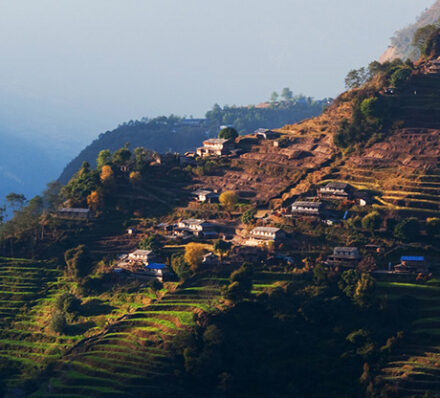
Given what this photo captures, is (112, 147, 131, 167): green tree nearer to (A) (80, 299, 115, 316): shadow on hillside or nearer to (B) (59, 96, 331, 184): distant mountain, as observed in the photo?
(A) (80, 299, 115, 316): shadow on hillside

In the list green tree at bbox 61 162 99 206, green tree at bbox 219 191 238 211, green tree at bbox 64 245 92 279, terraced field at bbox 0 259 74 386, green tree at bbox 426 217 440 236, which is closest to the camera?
terraced field at bbox 0 259 74 386

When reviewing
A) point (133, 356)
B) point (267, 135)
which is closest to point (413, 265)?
point (133, 356)

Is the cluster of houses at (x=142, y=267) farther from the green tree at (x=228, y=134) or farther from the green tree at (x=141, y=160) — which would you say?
the green tree at (x=228, y=134)

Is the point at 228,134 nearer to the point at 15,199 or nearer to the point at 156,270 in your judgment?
the point at 15,199

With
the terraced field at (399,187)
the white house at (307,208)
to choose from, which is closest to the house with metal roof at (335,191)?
the terraced field at (399,187)

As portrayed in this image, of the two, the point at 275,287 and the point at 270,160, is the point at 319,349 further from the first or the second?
the point at 270,160

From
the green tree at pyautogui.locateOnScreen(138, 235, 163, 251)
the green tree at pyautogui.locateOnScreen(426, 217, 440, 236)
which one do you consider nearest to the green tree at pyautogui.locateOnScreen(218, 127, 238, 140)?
the green tree at pyautogui.locateOnScreen(138, 235, 163, 251)
